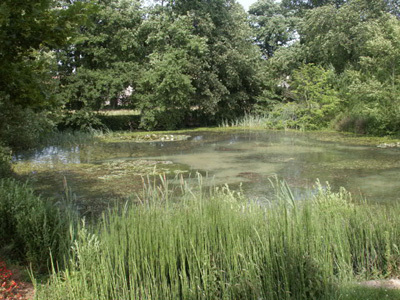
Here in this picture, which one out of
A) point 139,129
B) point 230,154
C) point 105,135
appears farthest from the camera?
point 139,129

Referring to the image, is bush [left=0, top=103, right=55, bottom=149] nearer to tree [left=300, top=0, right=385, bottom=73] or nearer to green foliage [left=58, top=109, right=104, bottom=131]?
green foliage [left=58, top=109, right=104, bottom=131]

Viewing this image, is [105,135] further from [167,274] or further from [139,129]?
[167,274]

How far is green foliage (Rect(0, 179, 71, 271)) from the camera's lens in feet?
14.7

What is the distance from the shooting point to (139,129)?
22734 millimetres

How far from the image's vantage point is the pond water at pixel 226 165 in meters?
8.45

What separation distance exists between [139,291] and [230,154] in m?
9.59

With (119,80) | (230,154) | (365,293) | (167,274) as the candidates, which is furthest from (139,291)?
(119,80)

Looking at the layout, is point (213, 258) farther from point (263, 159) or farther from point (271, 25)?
point (271, 25)

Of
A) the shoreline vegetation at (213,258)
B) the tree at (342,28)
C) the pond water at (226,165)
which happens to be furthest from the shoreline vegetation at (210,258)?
the tree at (342,28)

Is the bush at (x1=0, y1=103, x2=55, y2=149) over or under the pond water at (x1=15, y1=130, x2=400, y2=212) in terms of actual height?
over

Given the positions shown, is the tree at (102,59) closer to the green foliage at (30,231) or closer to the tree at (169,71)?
the tree at (169,71)

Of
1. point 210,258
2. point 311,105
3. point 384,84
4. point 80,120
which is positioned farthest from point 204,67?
point 210,258

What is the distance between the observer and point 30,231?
4523 millimetres

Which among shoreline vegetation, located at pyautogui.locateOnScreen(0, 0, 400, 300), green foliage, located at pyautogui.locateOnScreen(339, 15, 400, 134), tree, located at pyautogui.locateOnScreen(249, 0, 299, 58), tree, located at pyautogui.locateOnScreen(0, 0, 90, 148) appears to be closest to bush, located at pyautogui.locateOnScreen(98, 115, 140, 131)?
shoreline vegetation, located at pyautogui.locateOnScreen(0, 0, 400, 300)
